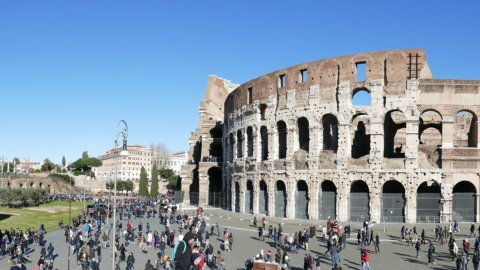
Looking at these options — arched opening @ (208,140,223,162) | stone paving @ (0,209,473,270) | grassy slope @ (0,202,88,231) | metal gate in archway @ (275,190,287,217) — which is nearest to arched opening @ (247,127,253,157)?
metal gate in archway @ (275,190,287,217)

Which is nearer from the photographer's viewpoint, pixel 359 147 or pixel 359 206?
pixel 359 206

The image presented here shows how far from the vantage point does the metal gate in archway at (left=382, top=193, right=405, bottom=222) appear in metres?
37.4

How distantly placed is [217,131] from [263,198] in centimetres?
2174

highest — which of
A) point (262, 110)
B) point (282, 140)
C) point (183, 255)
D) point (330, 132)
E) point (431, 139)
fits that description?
point (262, 110)

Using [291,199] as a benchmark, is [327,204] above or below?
below

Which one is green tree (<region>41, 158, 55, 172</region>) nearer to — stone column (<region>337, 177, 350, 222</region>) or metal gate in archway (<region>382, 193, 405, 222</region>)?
stone column (<region>337, 177, 350, 222</region>)

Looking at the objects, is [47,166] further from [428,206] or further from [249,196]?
[428,206]

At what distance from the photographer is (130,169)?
534 feet

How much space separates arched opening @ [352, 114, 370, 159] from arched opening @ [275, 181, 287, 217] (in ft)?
22.4

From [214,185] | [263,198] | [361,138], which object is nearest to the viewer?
[361,138]

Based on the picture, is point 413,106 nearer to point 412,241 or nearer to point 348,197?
point 348,197

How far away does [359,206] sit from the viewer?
3844 centimetres

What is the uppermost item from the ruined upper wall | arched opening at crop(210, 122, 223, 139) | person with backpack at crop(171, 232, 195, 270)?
the ruined upper wall

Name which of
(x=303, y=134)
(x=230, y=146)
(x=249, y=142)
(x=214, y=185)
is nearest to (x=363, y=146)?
(x=303, y=134)
